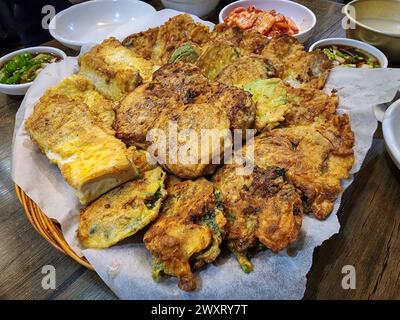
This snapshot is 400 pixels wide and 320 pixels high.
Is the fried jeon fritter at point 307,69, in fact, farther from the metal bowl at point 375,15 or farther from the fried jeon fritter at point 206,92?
the metal bowl at point 375,15

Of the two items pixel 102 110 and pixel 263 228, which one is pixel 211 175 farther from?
pixel 102 110

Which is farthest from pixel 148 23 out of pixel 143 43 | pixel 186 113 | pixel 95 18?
pixel 186 113

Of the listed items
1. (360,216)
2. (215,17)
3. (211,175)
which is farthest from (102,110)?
(215,17)

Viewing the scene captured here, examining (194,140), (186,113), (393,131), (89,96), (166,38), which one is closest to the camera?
(194,140)

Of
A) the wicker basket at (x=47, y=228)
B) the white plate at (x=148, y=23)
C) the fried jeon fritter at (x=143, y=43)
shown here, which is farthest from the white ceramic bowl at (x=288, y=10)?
the wicker basket at (x=47, y=228)

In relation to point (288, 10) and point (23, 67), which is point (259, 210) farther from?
point (288, 10)
